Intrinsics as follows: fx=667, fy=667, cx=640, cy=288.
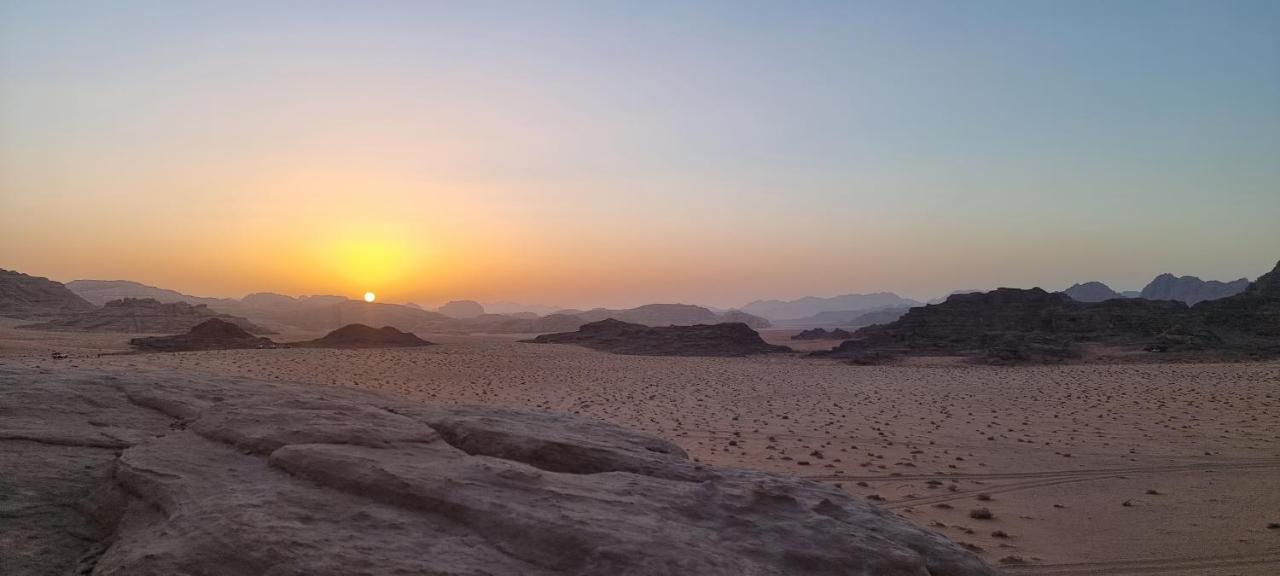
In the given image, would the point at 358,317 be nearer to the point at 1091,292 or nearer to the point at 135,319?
the point at 135,319

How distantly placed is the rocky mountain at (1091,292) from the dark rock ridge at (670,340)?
104 metres

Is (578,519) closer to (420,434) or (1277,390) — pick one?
(420,434)

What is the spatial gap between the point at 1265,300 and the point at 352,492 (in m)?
60.9

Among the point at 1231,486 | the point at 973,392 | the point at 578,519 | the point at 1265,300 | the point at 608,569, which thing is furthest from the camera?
the point at 1265,300

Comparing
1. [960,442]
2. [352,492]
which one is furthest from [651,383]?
[352,492]

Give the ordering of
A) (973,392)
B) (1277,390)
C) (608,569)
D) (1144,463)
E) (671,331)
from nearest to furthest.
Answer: (608,569)
(1144,463)
(1277,390)
(973,392)
(671,331)


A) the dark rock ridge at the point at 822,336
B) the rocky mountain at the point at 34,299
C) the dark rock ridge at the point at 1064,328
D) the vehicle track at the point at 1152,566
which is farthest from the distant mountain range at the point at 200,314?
the vehicle track at the point at 1152,566

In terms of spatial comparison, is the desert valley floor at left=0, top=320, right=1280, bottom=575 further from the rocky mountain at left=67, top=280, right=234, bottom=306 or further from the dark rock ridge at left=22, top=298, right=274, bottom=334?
the rocky mountain at left=67, top=280, right=234, bottom=306

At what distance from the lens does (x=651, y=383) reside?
26297 mm

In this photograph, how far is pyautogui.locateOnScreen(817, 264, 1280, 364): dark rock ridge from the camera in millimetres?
39278

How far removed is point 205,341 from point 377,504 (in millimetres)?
37090

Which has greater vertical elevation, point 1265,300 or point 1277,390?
point 1265,300

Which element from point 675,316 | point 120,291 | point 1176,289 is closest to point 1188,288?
point 1176,289

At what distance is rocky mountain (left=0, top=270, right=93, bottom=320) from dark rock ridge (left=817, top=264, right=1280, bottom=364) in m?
65.7
